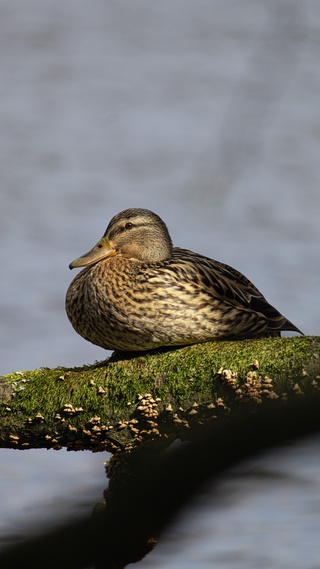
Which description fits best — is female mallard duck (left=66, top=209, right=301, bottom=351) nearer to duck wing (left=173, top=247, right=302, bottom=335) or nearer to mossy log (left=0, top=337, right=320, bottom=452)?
duck wing (left=173, top=247, right=302, bottom=335)

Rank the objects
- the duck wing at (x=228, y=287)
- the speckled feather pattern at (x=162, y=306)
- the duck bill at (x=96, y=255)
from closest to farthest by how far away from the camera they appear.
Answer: the speckled feather pattern at (x=162, y=306) → the duck wing at (x=228, y=287) → the duck bill at (x=96, y=255)

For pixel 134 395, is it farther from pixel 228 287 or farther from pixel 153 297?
pixel 228 287

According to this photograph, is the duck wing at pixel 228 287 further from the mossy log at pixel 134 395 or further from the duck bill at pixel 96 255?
the mossy log at pixel 134 395

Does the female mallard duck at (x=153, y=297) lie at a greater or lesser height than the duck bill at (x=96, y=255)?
lesser

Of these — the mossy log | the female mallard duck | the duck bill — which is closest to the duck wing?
the female mallard duck

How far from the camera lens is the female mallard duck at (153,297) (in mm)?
4266

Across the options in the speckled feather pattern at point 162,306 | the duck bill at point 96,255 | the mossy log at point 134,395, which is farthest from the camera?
the duck bill at point 96,255

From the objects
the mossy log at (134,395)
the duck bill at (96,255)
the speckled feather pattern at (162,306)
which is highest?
the duck bill at (96,255)

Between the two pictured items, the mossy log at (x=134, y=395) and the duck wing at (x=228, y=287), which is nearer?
the mossy log at (x=134, y=395)

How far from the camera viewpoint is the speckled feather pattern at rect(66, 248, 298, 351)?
425 centimetres

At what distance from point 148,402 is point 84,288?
4.11ft

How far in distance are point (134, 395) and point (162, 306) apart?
81 centimetres

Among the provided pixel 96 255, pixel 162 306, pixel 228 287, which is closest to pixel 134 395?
pixel 162 306

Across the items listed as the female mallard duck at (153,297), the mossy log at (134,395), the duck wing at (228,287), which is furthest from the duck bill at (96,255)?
the mossy log at (134,395)
